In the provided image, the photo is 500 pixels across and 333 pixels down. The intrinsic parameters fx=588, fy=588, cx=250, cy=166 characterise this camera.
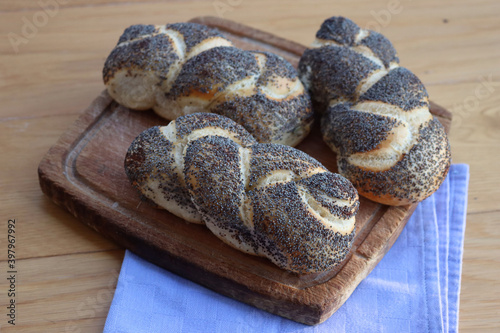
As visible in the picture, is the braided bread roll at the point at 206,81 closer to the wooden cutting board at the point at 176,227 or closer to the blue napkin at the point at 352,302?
the wooden cutting board at the point at 176,227

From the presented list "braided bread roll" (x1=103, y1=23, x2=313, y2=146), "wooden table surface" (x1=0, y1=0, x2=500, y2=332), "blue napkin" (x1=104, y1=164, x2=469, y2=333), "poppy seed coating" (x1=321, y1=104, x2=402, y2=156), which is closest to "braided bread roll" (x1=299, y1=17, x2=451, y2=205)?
"poppy seed coating" (x1=321, y1=104, x2=402, y2=156)

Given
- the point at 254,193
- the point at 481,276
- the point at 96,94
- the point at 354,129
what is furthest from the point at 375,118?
the point at 96,94

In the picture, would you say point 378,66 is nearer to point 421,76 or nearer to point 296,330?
point 421,76

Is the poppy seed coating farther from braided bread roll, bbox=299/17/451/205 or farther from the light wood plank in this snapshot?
the light wood plank

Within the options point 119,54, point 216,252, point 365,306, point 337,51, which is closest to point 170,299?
point 216,252

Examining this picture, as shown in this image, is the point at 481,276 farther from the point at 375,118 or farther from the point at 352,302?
the point at 375,118

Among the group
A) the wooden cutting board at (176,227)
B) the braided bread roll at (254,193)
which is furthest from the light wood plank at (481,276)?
the braided bread roll at (254,193)

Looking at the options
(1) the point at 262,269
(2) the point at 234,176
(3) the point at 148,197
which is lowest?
(1) the point at 262,269
